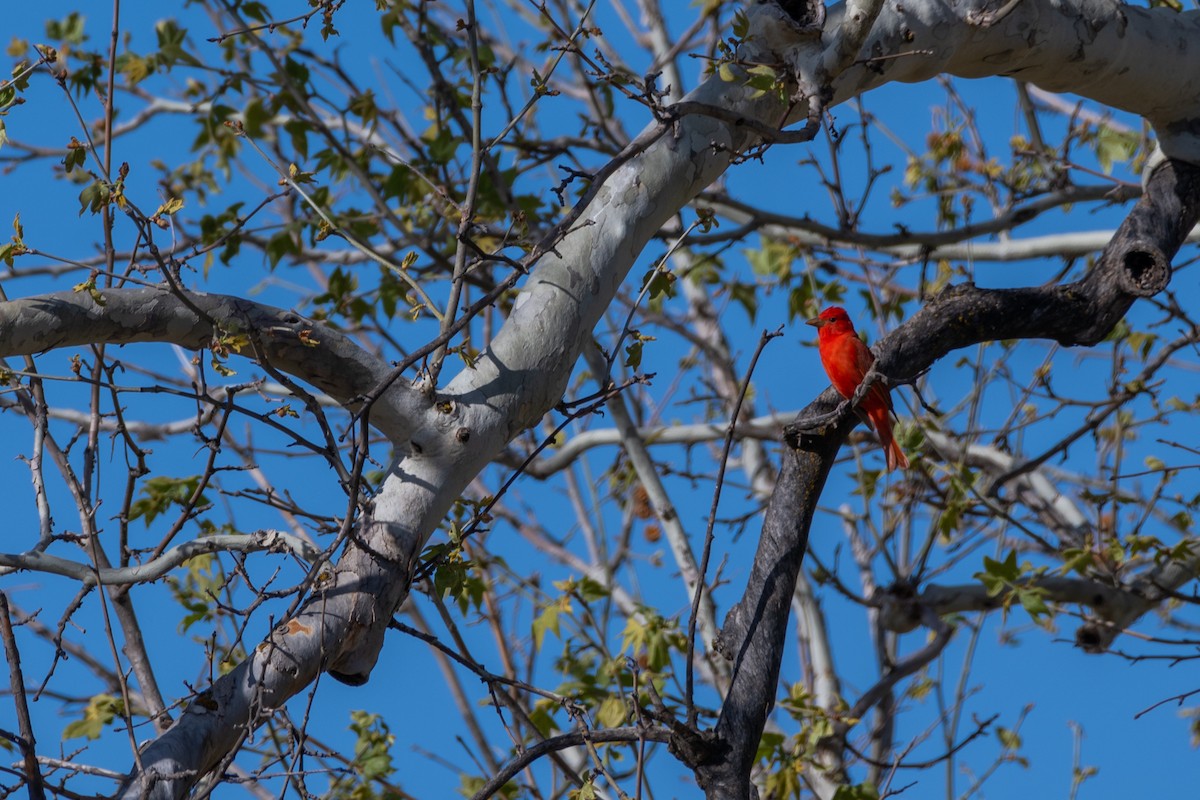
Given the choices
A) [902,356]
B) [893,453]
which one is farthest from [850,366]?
[902,356]

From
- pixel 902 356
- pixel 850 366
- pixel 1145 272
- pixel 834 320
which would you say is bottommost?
pixel 902 356

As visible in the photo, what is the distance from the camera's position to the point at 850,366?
12.8 ft

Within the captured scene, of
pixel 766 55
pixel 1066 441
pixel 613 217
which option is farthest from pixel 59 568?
pixel 1066 441

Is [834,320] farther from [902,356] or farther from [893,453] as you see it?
[902,356]

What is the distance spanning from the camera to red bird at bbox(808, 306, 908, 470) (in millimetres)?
3726

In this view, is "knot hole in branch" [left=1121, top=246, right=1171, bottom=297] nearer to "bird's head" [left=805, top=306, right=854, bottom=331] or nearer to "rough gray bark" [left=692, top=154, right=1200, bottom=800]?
"rough gray bark" [left=692, top=154, right=1200, bottom=800]

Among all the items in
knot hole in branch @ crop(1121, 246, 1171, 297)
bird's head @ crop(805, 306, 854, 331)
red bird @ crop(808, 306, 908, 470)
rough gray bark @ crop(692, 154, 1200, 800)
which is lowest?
rough gray bark @ crop(692, 154, 1200, 800)

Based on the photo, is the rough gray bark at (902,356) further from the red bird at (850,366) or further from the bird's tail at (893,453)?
the bird's tail at (893,453)

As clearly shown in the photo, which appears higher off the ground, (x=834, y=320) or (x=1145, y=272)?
(x=834, y=320)

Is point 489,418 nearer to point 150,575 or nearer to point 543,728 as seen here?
point 150,575

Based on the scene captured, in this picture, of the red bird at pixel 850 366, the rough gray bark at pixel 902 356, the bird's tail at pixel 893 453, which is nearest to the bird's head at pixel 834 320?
the red bird at pixel 850 366

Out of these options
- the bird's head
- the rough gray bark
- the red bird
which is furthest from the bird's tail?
the rough gray bark

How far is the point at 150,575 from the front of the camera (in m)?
2.46

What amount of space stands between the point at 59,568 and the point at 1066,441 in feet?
12.6
